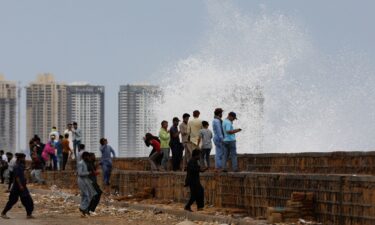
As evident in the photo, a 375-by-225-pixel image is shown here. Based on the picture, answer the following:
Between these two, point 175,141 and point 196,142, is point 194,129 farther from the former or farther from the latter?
point 175,141

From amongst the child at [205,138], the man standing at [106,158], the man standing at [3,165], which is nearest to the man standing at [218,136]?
the child at [205,138]

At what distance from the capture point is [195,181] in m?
20.8

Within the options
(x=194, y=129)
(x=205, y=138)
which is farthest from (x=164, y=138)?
(x=205, y=138)

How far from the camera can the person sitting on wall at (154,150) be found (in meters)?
26.2

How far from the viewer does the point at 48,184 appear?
125 feet

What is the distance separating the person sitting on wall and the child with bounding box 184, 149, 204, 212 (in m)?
5.13

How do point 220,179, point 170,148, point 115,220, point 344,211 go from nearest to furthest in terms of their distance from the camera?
1. point 344,211
2. point 220,179
3. point 115,220
4. point 170,148

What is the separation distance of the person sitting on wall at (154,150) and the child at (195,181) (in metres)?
5.13

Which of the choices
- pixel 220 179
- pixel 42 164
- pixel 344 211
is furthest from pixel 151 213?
pixel 42 164

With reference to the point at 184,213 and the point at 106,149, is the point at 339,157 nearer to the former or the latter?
the point at 184,213

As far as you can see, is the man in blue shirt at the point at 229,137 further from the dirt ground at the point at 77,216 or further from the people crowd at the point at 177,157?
the dirt ground at the point at 77,216

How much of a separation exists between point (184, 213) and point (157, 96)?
2262 cm

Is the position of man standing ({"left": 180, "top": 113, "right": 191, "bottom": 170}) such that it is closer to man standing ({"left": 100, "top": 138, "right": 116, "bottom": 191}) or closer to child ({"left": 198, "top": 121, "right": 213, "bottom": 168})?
child ({"left": 198, "top": 121, "right": 213, "bottom": 168})

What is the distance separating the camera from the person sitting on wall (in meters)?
Result: 26.2
